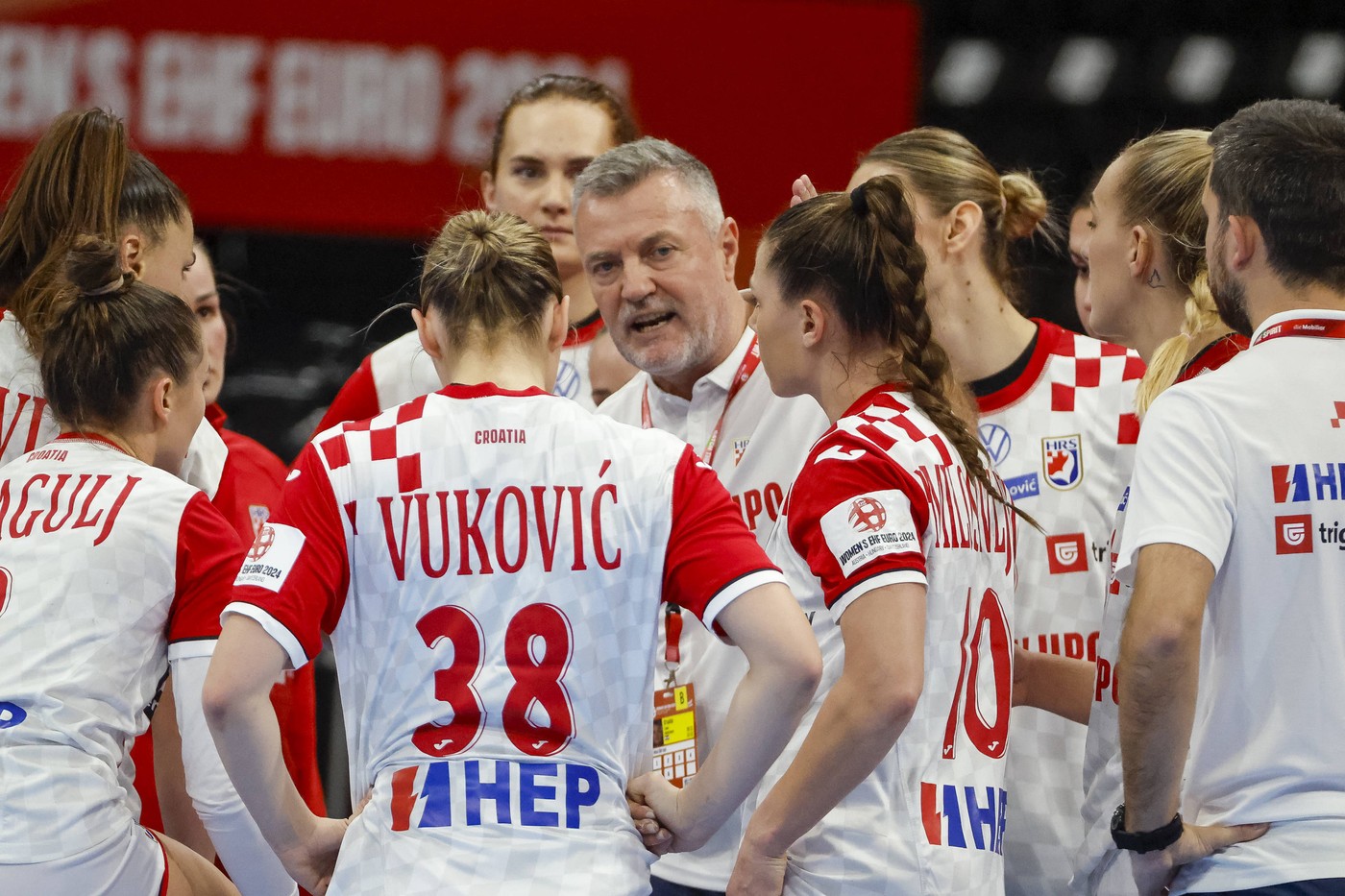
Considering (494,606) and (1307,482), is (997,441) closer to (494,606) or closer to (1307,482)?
(1307,482)

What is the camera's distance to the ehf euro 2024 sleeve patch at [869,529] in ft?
7.80

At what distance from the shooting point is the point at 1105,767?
272cm

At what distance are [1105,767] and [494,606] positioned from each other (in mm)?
1187

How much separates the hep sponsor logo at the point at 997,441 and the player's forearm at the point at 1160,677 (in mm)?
1009

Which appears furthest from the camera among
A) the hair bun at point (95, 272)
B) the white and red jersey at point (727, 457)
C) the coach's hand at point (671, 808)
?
the white and red jersey at point (727, 457)

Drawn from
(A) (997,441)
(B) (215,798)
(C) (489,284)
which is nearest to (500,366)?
(C) (489,284)

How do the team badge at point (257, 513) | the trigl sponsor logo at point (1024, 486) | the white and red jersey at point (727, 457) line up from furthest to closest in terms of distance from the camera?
1. the team badge at point (257, 513)
2. the trigl sponsor logo at point (1024, 486)
3. the white and red jersey at point (727, 457)

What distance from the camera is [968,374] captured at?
343cm

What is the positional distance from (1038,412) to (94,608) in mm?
1987

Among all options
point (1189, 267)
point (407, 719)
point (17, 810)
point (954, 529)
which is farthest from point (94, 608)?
point (1189, 267)

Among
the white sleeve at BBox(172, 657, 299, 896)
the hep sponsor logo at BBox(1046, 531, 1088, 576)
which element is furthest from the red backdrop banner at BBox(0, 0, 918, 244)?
the white sleeve at BBox(172, 657, 299, 896)

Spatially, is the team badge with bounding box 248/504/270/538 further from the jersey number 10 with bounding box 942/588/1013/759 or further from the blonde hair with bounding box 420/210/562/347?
the jersey number 10 with bounding box 942/588/1013/759

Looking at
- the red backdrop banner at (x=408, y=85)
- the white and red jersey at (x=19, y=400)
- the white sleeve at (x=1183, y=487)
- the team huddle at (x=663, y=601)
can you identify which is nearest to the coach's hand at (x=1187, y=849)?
the team huddle at (x=663, y=601)

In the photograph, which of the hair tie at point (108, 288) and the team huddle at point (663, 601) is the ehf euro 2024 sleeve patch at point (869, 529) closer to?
the team huddle at point (663, 601)
